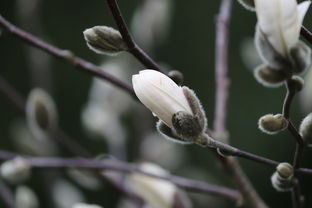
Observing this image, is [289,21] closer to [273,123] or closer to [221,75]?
[273,123]

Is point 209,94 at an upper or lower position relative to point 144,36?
lower

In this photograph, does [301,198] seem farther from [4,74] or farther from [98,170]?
[4,74]

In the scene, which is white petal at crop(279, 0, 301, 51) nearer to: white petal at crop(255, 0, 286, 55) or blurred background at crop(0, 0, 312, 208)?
white petal at crop(255, 0, 286, 55)

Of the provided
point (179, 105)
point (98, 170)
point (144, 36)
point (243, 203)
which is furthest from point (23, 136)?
point (179, 105)

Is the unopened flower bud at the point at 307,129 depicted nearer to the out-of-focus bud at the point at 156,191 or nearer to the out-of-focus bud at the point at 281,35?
the out-of-focus bud at the point at 281,35

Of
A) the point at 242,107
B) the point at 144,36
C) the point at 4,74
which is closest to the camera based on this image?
the point at 144,36

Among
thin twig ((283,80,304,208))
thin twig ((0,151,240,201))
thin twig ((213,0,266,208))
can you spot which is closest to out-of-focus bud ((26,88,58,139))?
thin twig ((0,151,240,201))

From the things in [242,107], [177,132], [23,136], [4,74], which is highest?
[177,132]
